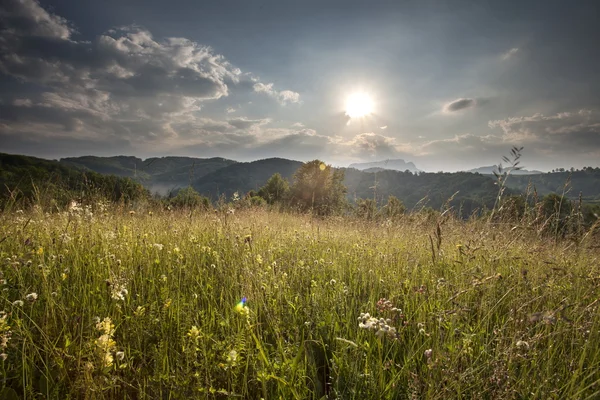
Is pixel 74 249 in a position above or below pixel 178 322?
above

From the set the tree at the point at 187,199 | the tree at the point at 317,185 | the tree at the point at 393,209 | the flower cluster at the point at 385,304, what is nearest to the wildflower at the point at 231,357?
the flower cluster at the point at 385,304

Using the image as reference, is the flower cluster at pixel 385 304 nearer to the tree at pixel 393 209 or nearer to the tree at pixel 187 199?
the tree at pixel 393 209

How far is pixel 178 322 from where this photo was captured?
2283 mm

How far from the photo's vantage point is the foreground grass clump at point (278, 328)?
164 cm

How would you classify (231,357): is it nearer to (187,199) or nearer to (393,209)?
(187,199)

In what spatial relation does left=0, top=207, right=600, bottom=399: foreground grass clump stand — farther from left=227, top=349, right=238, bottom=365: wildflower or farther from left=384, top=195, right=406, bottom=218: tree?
left=384, top=195, right=406, bottom=218: tree

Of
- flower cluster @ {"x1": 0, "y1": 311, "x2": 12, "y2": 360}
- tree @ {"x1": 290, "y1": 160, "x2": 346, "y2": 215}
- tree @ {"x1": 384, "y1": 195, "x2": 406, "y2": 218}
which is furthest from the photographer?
tree @ {"x1": 290, "y1": 160, "x2": 346, "y2": 215}

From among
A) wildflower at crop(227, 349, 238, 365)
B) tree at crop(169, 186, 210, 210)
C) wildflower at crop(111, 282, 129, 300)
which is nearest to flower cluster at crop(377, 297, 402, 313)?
wildflower at crop(227, 349, 238, 365)

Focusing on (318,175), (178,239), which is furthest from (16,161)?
(178,239)

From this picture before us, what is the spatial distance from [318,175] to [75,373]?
1975 inches

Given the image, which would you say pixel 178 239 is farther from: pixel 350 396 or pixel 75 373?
pixel 350 396

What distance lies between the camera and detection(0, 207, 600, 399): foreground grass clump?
1.64 meters

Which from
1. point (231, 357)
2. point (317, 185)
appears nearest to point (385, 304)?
point (231, 357)

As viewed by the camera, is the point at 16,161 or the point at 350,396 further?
the point at 16,161
